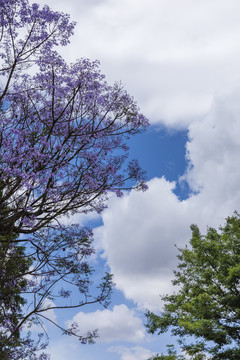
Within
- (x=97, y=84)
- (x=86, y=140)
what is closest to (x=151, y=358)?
(x=86, y=140)

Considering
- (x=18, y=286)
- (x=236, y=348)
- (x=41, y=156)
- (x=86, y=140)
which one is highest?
(x=86, y=140)

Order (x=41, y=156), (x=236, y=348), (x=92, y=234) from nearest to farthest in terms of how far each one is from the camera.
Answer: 1. (x=41, y=156)
2. (x=92, y=234)
3. (x=236, y=348)

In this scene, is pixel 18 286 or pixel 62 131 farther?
pixel 18 286

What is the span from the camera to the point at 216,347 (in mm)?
20812

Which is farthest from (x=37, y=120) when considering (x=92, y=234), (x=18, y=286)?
(x=18, y=286)

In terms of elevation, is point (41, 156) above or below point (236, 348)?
above

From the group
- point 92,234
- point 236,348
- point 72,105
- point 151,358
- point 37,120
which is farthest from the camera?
point 151,358

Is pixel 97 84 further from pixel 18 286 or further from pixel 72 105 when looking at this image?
pixel 18 286

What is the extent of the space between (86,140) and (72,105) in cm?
119

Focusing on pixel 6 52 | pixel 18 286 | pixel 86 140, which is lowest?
pixel 18 286

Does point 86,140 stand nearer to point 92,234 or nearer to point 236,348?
point 92,234

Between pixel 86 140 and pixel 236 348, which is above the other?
pixel 86 140

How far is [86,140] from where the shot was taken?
12.9 m

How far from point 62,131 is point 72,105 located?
Answer: 942 mm
